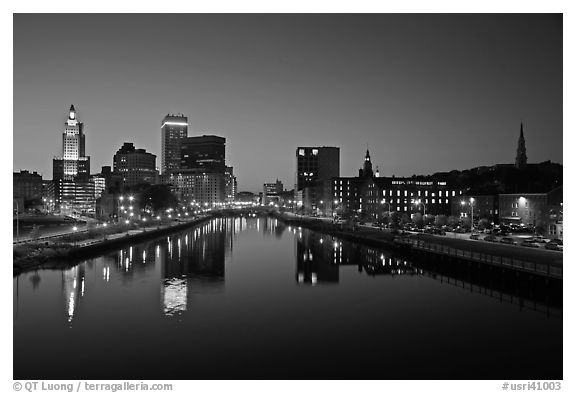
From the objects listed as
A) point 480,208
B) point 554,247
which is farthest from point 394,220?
point 554,247

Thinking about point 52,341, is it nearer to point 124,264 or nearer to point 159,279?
point 159,279

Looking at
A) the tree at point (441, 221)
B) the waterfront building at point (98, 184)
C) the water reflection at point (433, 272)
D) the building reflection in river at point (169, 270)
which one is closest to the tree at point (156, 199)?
the building reflection in river at point (169, 270)

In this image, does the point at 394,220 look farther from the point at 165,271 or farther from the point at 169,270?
the point at 165,271

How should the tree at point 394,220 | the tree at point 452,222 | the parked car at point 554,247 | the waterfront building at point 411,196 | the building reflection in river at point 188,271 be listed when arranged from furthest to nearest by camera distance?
the waterfront building at point 411,196 < the tree at point 394,220 < the tree at point 452,222 < the parked car at point 554,247 < the building reflection in river at point 188,271

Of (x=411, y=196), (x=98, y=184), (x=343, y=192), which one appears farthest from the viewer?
(x=98, y=184)

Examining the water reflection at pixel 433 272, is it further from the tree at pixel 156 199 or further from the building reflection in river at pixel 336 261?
the tree at pixel 156 199

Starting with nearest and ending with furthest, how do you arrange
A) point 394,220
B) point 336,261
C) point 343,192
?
point 336,261 → point 394,220 → point 343,192

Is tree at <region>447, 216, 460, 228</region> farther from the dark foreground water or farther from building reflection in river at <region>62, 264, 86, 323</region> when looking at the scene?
building reflection in river at <region>62, 264, 86, 323</region>

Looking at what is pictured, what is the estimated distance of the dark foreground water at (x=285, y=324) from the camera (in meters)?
15.8

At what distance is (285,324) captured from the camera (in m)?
20.8

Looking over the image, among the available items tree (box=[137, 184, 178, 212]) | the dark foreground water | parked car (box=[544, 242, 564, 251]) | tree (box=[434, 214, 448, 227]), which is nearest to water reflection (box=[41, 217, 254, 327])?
the dark foreground water

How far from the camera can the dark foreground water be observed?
15844 millimetres

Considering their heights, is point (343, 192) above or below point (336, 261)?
above

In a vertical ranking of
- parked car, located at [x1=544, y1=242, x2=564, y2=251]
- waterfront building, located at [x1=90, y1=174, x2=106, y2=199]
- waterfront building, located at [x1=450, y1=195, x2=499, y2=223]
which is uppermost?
waterfront building, located at [x1=90, y1=174, x2=106, y2=199]
